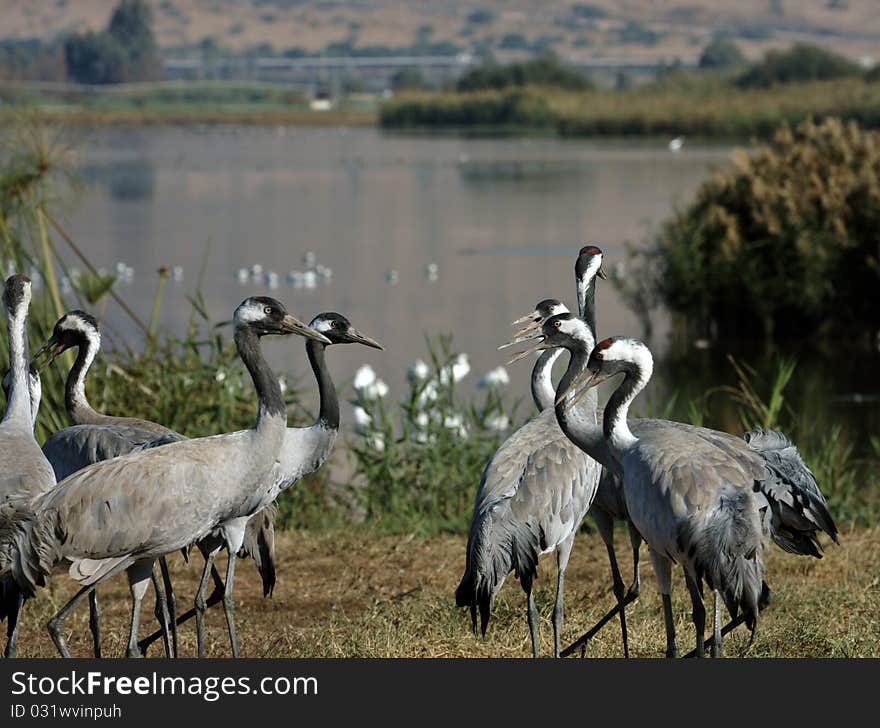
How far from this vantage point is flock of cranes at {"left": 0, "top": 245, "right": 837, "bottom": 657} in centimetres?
498

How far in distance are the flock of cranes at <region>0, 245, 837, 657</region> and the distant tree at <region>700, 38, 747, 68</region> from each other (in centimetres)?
9613

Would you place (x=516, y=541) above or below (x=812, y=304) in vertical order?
above

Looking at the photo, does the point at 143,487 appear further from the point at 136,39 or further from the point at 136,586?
the point at 136,39

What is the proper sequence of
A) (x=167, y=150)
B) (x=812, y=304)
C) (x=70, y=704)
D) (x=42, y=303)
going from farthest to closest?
(x=167, y=150) < (x=812, y=304) < (x=42, y=303) < (x=70, y=704)

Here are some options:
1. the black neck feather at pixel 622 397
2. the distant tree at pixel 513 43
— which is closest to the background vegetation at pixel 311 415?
the black neck feather at pixel 622 397

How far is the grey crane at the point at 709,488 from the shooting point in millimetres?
4863

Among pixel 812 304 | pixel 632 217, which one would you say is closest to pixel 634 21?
pixel 632 217

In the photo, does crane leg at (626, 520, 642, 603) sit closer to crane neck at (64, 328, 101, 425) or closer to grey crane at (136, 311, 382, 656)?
grey crane at (136, 311, 382, 656)

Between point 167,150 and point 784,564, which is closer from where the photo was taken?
point 784,564

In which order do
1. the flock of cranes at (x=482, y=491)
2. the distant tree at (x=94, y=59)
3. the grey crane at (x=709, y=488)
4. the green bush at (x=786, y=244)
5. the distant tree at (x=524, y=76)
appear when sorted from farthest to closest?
the distant tree at (x=94, y=59) → the distant tree at (x=524, y=76) → the green bush at (x=786, y=244) → the flock of cranes at (x=482, y=491) → the grey crane at (x=709, y=488)

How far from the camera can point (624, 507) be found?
597cm

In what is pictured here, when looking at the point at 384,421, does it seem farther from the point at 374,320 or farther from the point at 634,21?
the point at 634,21

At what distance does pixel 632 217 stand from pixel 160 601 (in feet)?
64.5

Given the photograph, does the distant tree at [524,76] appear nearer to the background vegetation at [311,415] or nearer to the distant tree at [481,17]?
the background vegetation at [311,415]
